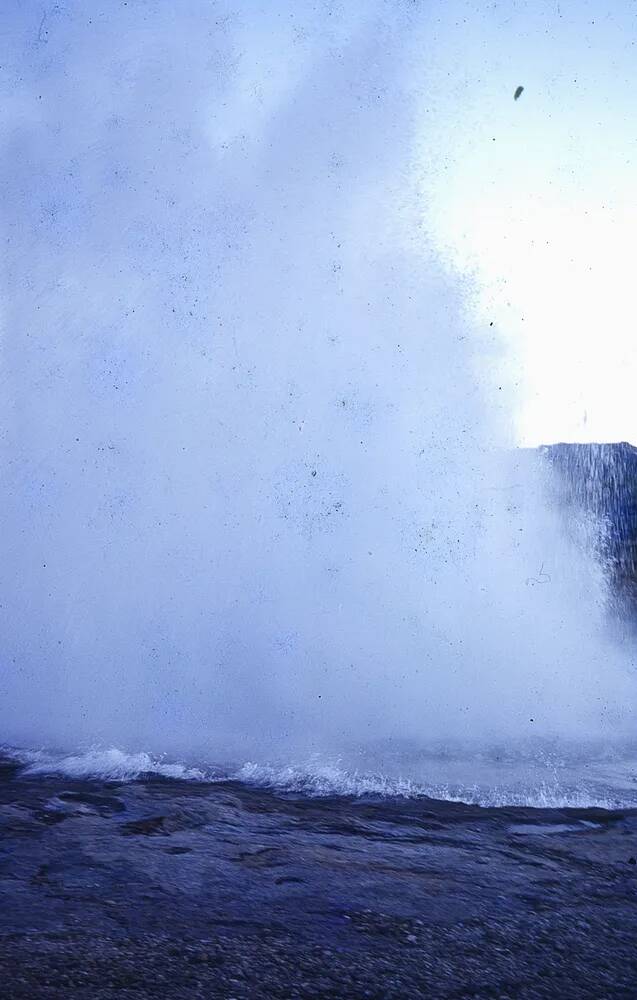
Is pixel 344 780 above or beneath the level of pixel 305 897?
above

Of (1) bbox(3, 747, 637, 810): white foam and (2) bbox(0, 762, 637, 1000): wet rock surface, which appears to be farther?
(1) bbox(3, 747, 637, 810): white foam

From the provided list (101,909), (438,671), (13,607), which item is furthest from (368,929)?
(13,607)

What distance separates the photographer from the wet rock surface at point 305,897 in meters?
2.28

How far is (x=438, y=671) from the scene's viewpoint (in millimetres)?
6816

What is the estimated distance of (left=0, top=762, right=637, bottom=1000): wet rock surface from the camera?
89.6 inches

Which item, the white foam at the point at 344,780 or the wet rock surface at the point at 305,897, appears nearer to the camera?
the wet rock surface at the point at 305,897

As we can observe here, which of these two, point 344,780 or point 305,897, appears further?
point 344,780

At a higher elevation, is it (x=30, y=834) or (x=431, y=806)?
(x=431, y=806)

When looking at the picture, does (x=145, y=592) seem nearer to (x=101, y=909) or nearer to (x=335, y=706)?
(x=335, y=706)

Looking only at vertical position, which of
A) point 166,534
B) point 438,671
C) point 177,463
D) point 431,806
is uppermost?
point 177,463

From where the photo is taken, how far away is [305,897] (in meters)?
2.94

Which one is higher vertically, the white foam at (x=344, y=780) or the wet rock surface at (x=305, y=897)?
the white foam at (x=344, y=780)

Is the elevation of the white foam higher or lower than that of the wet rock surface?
higher

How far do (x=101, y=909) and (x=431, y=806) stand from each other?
7.13ft
